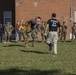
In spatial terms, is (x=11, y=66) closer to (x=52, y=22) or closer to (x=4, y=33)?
(x=52, y=22)

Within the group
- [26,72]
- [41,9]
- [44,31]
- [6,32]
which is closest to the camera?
[26,72]

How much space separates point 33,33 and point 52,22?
4.84m

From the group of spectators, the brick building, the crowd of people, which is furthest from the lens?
the brick building

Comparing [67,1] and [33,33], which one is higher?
[67,1]

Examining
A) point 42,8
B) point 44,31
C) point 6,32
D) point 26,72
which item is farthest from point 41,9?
point 26,72

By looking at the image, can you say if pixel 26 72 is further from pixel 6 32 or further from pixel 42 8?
pixel 42 8

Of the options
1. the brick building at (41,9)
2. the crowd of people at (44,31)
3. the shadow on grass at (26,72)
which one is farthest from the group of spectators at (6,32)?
Answer: the shadow on grass at (26,72)

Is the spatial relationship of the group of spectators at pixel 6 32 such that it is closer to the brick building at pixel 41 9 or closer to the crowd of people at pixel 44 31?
the crowd of people at pixel 44 31

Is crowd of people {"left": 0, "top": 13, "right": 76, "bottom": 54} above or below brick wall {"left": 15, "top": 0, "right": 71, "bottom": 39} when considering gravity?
below

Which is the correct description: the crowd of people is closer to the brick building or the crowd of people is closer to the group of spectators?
the group of spectators

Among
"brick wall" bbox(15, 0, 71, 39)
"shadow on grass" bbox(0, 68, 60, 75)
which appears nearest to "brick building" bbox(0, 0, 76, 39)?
"brick wall" bbox(15, 0, 71, 39)

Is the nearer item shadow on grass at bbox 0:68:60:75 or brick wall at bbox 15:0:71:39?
shadow on grass at bbox 0:68:60:75

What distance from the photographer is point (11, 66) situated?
46.4 feet

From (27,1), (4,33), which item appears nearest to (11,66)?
(4,33)
